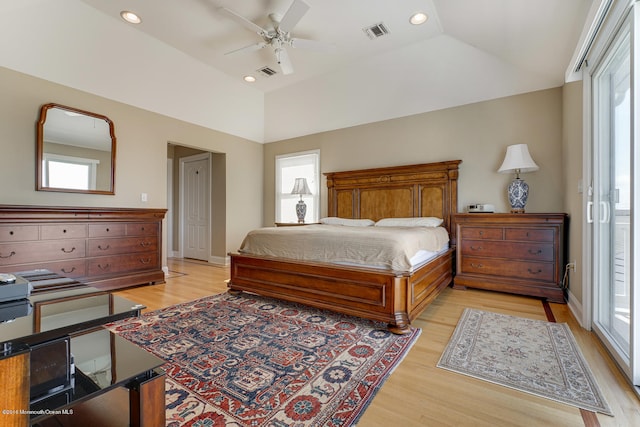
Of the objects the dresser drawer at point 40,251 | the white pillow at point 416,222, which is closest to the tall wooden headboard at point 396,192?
the white pillow at point 416,222

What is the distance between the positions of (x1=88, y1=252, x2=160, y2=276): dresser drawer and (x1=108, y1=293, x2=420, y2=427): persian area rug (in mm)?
1268

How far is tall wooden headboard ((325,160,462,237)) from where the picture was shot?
399cm

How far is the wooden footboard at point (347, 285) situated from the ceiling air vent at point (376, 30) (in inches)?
108

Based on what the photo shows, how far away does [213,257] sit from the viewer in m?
5.43

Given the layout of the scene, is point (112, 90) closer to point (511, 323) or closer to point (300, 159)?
point (300, 159)

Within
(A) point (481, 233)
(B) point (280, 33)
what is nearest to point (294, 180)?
(B) point (280, 33)

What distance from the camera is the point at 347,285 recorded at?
2447 millimetres

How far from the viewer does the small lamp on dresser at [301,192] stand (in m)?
5.09

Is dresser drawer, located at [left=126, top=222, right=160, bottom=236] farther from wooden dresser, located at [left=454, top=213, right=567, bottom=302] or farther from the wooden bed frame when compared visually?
wooden dresser, located at [left=454, top=213, right=567, bottom=302]

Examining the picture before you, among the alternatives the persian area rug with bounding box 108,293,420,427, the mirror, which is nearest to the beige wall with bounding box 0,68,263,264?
the mirror

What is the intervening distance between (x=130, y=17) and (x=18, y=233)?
2.71 m

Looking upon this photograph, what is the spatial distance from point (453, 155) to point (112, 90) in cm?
456

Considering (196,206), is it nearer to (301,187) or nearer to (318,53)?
(301,187)

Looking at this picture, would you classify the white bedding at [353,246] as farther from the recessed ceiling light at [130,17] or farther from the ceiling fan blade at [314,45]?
the recessed ceiling light at [130,17]
